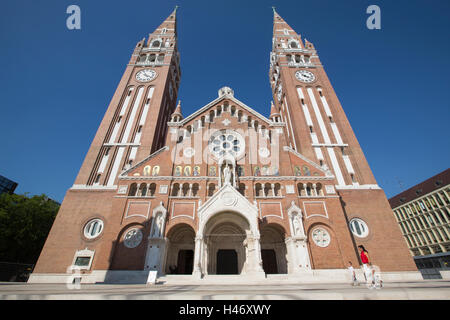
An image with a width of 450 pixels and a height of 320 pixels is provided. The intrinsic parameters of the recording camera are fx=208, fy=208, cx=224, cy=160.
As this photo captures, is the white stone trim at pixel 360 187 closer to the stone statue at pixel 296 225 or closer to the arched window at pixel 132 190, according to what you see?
the stone statue at pixel 296 225

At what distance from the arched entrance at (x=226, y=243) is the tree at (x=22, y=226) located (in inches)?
966

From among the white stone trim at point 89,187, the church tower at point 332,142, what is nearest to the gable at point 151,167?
the white stone trim at point 89,187

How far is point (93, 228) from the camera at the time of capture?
20.1 meters

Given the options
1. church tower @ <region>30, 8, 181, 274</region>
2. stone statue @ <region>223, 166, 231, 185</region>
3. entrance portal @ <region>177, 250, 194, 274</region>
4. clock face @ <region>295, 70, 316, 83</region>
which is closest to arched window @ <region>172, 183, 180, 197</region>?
stone statue @ <region>223, 166, 231, 185</region>

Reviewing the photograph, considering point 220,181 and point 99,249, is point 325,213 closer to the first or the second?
point 220,181

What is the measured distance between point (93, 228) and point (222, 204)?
12.9 meters

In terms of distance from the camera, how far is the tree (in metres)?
25.5

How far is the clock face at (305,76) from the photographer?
106ft

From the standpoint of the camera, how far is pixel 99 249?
62.4 ft

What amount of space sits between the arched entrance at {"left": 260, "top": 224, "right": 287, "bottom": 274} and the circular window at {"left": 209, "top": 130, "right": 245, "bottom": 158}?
861 centimetres

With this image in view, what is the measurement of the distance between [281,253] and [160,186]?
13340 mm

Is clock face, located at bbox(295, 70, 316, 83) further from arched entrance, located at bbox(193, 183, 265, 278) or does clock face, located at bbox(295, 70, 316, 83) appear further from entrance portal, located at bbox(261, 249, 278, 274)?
entrance portal, located at bbox(261, 249, 278, 274)
